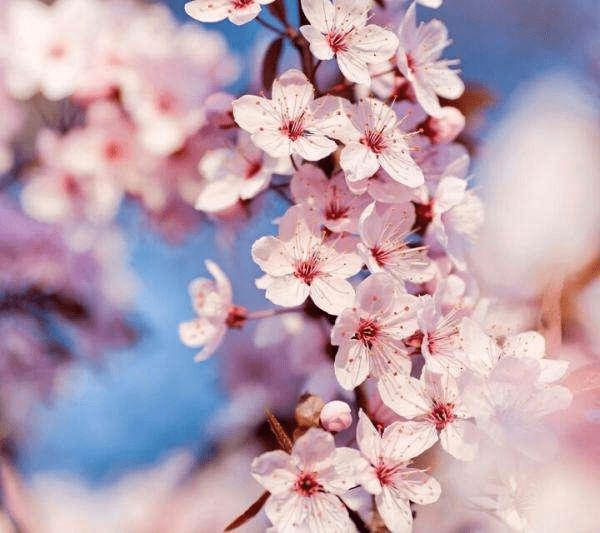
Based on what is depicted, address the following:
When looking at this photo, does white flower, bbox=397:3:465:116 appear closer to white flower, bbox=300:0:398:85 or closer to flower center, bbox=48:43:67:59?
white flower, bbox=300:0:398:85

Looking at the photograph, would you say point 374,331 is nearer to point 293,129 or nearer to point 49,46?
point 293,129

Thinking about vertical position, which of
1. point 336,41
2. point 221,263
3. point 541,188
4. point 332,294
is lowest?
point 221,263

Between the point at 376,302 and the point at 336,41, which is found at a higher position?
the point at 336,41

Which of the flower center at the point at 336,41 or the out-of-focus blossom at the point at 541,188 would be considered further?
the out-of-focus blossom at the point at 541,188

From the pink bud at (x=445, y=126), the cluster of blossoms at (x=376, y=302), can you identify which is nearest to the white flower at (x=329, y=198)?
the cluster of blossoms at (x=376, y=302)

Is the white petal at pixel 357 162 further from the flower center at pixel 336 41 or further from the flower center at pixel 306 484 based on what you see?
the flower center at pixel 306 484

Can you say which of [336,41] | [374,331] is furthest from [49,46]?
[374,331]

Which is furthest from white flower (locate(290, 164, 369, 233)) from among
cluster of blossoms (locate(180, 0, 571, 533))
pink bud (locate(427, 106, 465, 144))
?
pink bud (locate(427, 106, 465, 144))

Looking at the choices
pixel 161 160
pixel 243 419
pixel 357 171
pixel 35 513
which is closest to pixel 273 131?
pixel 357 171
